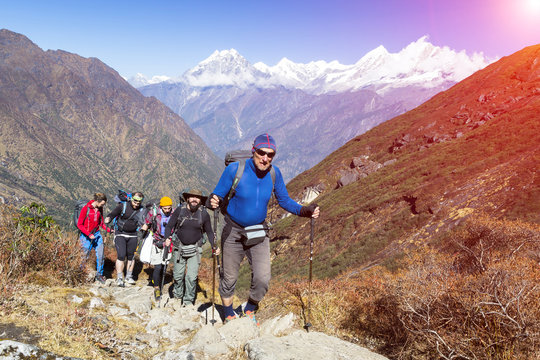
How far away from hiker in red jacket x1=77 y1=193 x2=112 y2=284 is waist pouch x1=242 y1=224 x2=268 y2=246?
6212 millimetres

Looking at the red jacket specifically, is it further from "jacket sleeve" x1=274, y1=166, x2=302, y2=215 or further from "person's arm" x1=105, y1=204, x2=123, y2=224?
"jacket sleeve" x1=274, y1=166, x2=302, y2=215

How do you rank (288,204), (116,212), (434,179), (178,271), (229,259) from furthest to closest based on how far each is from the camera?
(434,179) → (116,212) → (178,271) → (288,204) → (229,259)

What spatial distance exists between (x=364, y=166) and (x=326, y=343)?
58859 millimetres

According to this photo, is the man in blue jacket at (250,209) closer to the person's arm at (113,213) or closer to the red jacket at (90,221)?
the person's arm at (113,213)

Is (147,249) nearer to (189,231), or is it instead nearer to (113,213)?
(113,213)

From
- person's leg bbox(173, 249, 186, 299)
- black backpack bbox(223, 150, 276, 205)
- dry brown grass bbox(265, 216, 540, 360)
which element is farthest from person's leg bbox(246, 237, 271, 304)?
person's leg bbox(173, 249, 186, 299)

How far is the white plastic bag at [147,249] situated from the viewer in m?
9.32

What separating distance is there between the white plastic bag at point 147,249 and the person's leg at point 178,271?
4.26 feet

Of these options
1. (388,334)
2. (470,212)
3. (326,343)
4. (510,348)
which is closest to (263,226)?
(326,343)

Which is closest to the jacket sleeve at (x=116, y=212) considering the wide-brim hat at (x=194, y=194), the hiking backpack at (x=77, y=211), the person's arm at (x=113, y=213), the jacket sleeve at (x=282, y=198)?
the person's arm at (x=113, y=213)

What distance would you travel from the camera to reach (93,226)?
957 cm

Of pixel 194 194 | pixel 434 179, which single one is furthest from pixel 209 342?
pixel 434 179

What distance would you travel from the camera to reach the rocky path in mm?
3717

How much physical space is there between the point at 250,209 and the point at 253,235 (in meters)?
0.43
